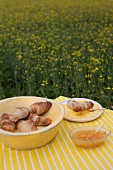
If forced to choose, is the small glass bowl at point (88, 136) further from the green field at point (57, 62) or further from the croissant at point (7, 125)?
the green field at point (57, 62)

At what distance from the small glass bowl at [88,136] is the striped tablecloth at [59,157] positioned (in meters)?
0.03

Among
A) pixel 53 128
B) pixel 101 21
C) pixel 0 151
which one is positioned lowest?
pixel 101 21

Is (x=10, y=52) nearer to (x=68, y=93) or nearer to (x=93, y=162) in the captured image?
(x=68, y=93)

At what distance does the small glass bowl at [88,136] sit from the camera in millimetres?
1249

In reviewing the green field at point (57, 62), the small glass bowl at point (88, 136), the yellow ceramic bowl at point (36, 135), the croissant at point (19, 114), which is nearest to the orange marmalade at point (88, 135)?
the small glass bowl at point (88, 136)

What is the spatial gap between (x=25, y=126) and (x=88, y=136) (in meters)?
0.25

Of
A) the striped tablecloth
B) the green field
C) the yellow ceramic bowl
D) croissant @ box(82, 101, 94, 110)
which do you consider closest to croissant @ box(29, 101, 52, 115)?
the yellow ceramic bowl

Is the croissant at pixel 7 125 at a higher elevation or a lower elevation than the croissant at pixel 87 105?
higher

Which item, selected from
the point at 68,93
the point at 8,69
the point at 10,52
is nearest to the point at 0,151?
the point at 68,93

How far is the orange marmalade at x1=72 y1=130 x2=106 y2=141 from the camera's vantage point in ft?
4.23

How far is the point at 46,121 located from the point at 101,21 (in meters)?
5.70

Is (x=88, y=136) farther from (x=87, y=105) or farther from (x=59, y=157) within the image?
(x=87, y=105)

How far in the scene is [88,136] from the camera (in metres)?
1.30

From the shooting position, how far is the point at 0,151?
4.19ft
